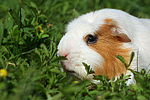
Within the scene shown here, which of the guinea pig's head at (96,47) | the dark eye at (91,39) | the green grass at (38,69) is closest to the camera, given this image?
the green grass at (38,69)

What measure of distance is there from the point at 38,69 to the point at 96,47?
29.9 inches

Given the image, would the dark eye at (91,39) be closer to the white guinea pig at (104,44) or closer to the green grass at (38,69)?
the white guinea pig at (104,44)

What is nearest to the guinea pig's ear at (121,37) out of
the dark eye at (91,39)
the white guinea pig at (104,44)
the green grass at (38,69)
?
the white guinea pig at (104,44)

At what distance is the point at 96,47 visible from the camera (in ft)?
7.98

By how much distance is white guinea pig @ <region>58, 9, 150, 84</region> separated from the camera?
2342 mm

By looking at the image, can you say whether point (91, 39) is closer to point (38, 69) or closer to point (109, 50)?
point (109, 50)

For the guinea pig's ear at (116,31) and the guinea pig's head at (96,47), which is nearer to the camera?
the guinea pig's head at (96,47)

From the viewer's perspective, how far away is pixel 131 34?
2576 millimetres

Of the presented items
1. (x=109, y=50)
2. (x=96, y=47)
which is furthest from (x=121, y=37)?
(x=96, y=47)

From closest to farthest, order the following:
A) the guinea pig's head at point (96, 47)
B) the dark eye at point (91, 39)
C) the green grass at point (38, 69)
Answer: the green grass at point (38, 69) < the guinea pig's head at point (96, 47) < the dark eye at point (91, 39)

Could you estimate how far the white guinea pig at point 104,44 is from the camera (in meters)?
2.34

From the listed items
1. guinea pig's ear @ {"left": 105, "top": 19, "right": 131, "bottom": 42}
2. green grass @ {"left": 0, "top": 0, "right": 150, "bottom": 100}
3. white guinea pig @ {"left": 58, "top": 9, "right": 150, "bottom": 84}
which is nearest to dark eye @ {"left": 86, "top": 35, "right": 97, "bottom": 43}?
white guinea pig @ {"left": 58, "top": 9, "right": 150, "bottom": 84}

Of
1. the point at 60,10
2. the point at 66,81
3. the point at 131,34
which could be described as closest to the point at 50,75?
the point at 66,81

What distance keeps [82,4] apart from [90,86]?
2.85 metres
